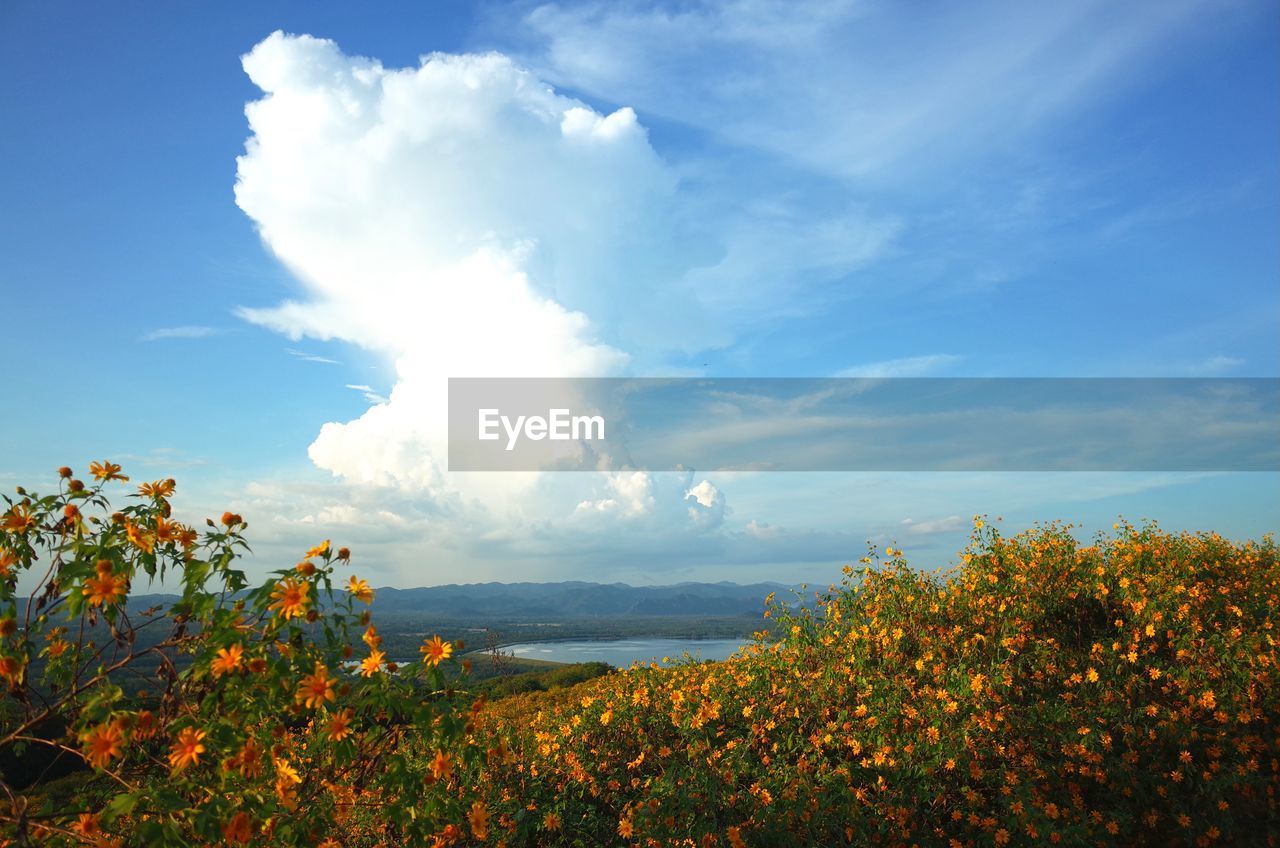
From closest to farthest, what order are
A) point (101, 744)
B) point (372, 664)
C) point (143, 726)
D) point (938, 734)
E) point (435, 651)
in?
point (101, 744), point (143, 726), point (372, 664), point (435, 651), point (938, 734)

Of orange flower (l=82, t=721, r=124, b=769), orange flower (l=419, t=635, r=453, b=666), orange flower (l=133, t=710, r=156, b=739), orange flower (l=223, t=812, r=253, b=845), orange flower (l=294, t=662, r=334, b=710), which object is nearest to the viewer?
orange flower (l=82, t=721, r=124, b=769)

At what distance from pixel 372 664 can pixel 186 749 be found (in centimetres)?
82

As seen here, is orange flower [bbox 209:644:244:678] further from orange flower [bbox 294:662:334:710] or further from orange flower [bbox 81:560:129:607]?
orange flower [bbox 81:560:129:607]

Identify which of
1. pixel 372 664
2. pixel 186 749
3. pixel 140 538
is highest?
pixel 140 538

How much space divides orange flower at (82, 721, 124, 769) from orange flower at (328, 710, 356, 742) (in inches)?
32.8

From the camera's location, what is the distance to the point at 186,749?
10.8 ft

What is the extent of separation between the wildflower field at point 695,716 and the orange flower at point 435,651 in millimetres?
→ 54

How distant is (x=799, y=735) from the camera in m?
6.20

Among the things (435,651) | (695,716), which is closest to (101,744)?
(435,651)

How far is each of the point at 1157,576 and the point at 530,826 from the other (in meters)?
7.27

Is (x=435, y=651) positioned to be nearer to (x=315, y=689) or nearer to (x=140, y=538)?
(x=315, y=689)

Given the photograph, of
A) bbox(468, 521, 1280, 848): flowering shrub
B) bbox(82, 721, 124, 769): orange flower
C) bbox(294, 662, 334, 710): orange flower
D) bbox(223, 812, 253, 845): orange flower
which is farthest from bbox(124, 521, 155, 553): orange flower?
bbox(468, 521, 1280, 848): flowering shrub

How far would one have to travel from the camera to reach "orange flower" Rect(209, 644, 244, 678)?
3.31 meters

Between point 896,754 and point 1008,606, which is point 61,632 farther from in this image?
point 1008,606
